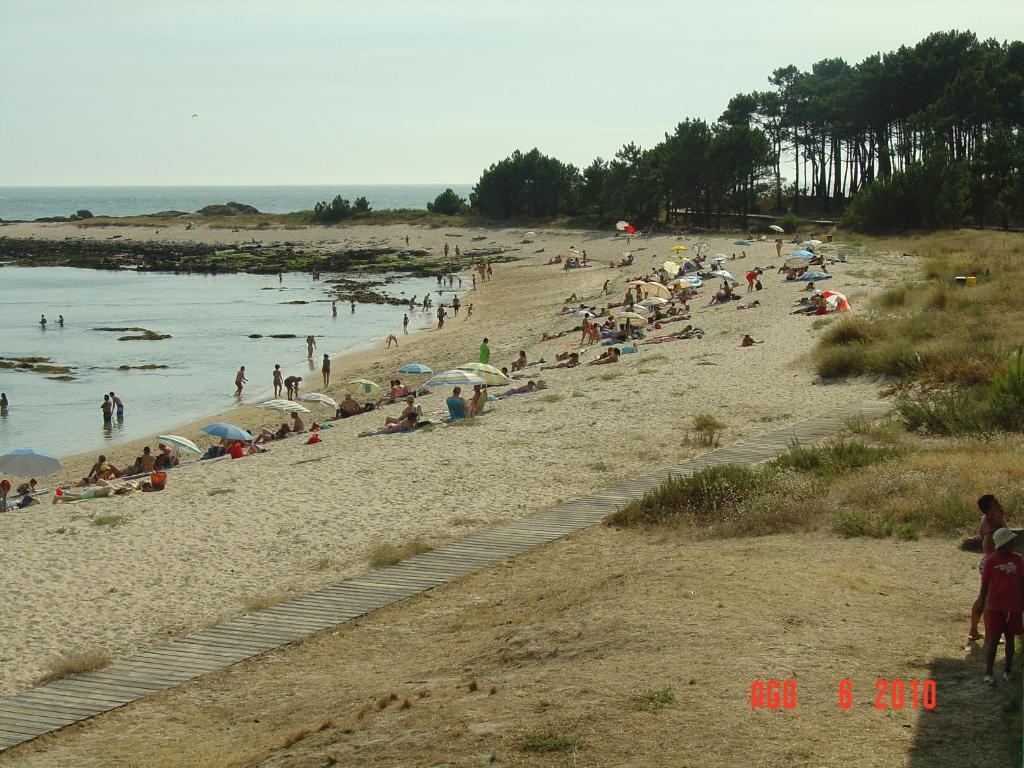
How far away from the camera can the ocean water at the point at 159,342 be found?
2795cm

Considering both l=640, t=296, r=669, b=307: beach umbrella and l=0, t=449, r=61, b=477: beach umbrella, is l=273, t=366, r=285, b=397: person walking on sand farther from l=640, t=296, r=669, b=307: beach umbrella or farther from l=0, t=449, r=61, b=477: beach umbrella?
l=640, t=296, r=669, b=307: beach umbrella

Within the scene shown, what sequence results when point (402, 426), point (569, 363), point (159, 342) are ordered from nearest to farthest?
point (402, 426), point (569, 363), point (159, 342)

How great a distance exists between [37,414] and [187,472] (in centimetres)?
1190

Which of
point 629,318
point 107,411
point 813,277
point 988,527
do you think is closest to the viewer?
point 988,527

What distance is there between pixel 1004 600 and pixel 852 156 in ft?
213

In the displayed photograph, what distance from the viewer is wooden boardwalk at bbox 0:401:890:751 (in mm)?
8977

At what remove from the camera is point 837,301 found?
27.7m

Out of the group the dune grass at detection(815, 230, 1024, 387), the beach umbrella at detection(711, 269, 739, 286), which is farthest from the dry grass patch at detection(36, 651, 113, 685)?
the beach umbrella at detection(711, 269, 739, 286)

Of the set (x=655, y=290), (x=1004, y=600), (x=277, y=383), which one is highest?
(x=655, y=290)

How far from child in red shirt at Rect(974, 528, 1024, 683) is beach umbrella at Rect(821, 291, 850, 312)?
2153cm

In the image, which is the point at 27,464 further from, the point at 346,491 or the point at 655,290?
the point at 655,290

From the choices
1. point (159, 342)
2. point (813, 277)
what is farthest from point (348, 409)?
point (159, 342)

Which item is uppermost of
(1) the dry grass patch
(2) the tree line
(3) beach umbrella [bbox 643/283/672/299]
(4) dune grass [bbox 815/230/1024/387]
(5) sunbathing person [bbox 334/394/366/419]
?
(2) the tree line

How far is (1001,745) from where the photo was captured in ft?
19.3
